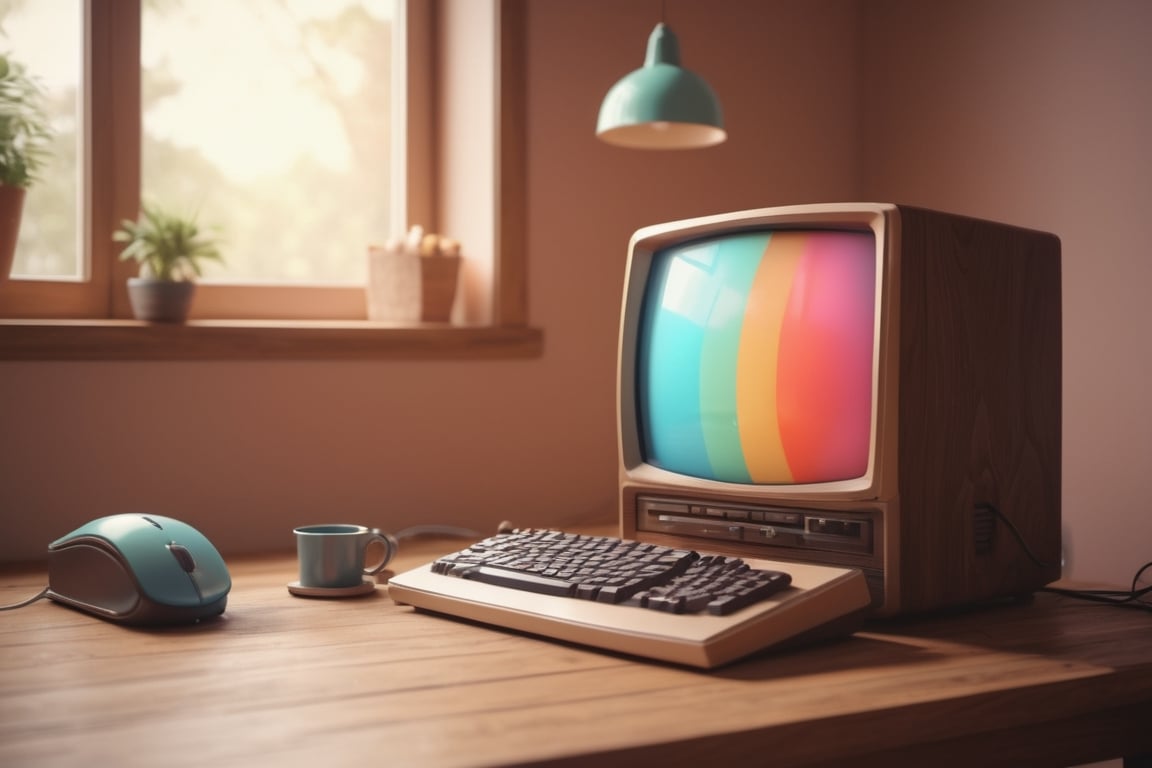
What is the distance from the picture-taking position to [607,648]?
0.89 meters

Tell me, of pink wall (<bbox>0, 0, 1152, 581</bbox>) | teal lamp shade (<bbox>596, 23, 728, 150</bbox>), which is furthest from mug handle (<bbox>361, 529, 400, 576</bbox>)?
teal lamp shade (<bbox>596, 23, 728, 150</bbox>)

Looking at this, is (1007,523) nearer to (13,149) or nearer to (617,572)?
(617,572)

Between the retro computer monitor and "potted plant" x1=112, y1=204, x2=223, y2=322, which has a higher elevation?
"potted plant" x1=112, y1=204, x2=223, y2=322

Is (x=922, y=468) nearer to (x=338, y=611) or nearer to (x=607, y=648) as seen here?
(x=607, y=648)

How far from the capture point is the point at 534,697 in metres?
0.78

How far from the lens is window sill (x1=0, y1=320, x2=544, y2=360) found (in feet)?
4.84

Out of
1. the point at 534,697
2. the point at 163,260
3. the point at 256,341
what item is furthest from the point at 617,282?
A: the point at 534,697

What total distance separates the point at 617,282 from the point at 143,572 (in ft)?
3.47

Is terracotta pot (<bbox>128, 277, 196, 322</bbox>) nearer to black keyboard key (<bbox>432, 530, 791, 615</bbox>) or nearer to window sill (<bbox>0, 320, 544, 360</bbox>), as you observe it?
window sill (<bbox>0, 320, 544, 360</bbox>)

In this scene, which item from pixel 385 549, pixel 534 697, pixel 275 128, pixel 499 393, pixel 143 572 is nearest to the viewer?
pixel 534 697

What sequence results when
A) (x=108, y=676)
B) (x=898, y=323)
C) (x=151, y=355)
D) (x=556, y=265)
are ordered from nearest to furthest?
(x=108, y=676)
(x=898, y=323)
(x=151, y=355)
(x=556, y=265)

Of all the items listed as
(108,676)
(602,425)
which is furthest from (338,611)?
(602,425)

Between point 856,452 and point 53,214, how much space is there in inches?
49.9

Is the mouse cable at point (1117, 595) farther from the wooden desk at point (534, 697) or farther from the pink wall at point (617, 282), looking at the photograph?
the pink wall at point (617, 282)
